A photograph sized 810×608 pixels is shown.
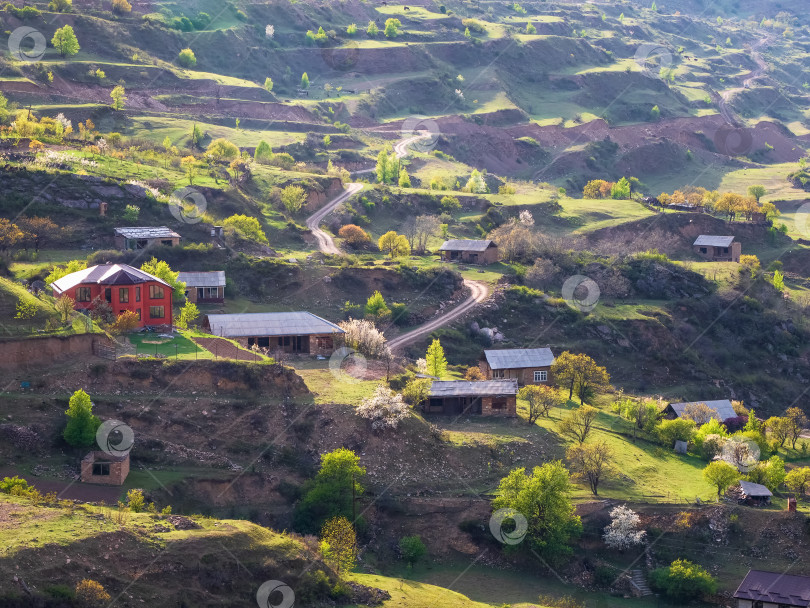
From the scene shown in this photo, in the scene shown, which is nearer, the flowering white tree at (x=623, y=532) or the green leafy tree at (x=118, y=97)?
the flowering white tree at (x=623, y=532)

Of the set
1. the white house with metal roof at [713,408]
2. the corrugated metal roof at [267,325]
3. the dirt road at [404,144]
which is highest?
the corrugated metal roof at [267,325]

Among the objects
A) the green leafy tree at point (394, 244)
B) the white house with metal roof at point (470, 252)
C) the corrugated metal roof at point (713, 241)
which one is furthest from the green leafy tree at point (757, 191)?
the green leafy tree at point (394, 244)

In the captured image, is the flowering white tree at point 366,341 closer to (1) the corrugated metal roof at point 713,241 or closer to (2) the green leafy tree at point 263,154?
(2) the green leafy tree at point 263,154

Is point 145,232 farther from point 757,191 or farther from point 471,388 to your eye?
point 757,191

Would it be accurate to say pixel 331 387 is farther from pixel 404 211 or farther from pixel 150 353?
pixel 404 211

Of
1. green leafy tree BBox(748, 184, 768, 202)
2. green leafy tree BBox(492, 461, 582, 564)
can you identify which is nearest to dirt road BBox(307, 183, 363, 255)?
green leafy tree BBox(492, 461, 582, 564)
